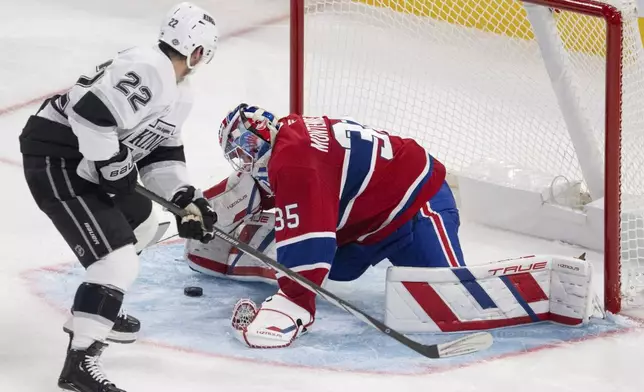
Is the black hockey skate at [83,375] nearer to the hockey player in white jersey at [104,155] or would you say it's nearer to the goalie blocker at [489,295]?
the hockey player in white jersey at [104,155]

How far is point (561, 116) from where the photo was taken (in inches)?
161

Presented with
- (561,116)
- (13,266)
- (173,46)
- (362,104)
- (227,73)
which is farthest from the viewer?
(227,73)

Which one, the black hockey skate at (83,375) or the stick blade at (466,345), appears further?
the stick blade at (466,345)

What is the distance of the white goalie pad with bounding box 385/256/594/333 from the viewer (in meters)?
3.27

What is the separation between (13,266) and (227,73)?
2.22m

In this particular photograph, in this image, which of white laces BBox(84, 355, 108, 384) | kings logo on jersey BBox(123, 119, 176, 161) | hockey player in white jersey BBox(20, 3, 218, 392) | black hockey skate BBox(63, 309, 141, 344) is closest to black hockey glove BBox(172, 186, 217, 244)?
hockey player in white jersey BBox(20, 3, 218, 392)

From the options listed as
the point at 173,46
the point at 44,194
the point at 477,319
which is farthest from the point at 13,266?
the point at 477,319

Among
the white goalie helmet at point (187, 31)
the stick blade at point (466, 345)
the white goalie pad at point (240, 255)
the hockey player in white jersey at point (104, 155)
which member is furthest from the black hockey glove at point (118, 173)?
the stick blade at point (466, 345)

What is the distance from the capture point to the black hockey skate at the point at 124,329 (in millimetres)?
3111

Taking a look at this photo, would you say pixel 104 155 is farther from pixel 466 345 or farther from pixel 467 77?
pixel 467 77

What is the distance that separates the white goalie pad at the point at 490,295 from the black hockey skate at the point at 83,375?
84 cm

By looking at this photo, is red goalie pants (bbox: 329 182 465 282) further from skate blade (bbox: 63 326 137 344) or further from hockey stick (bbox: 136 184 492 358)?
skate blade (bbox: 63 326 137 344)

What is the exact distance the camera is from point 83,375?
279 cm

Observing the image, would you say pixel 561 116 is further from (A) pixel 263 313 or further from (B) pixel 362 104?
(A) pixel 263 313
